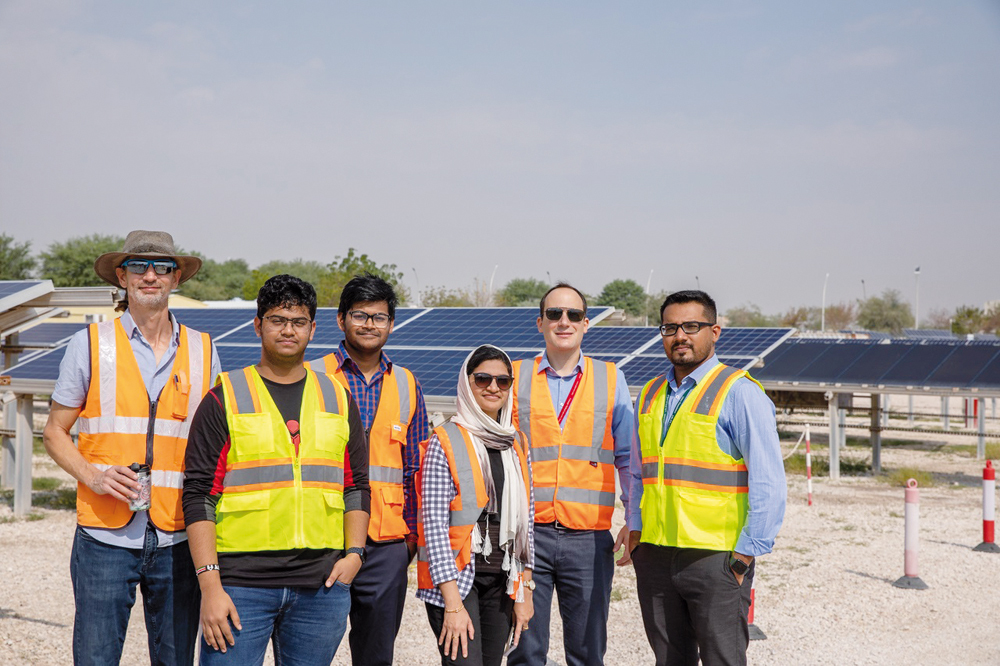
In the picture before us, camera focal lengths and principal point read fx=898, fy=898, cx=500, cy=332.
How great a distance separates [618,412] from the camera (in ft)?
17.0

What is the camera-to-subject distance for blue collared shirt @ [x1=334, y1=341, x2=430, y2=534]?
15.0 ft

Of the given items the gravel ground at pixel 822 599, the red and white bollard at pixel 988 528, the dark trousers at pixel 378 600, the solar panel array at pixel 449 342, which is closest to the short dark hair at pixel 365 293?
the dark trousers at pixel 378 600

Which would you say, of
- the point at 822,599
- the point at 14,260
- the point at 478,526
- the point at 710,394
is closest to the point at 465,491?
the point at 478,526

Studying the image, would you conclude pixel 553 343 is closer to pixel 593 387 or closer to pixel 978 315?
pixel 593 387

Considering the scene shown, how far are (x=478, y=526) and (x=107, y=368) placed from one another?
72.4 inches

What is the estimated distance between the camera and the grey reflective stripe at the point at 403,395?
461 centimetres

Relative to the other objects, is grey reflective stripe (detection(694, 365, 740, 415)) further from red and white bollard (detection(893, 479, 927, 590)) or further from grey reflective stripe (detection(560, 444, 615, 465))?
red and white bollard (detection(893, 479, 927, 590))

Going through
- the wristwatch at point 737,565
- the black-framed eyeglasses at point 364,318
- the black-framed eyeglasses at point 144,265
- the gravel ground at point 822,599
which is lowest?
the gravel ground at point 822,599

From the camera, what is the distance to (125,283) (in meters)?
4.29

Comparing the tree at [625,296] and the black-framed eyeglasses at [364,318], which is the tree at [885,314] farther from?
the black-framed eyeglasses at [364,318]

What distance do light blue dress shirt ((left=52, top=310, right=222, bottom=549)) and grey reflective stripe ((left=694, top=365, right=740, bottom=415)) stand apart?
2542mm

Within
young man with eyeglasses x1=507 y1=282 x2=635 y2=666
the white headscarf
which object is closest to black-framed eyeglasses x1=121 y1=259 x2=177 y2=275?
the white headscarf

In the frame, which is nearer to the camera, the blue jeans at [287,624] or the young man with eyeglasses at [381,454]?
the blue jeans at [287,624]

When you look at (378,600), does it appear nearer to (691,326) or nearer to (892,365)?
(691,326)
